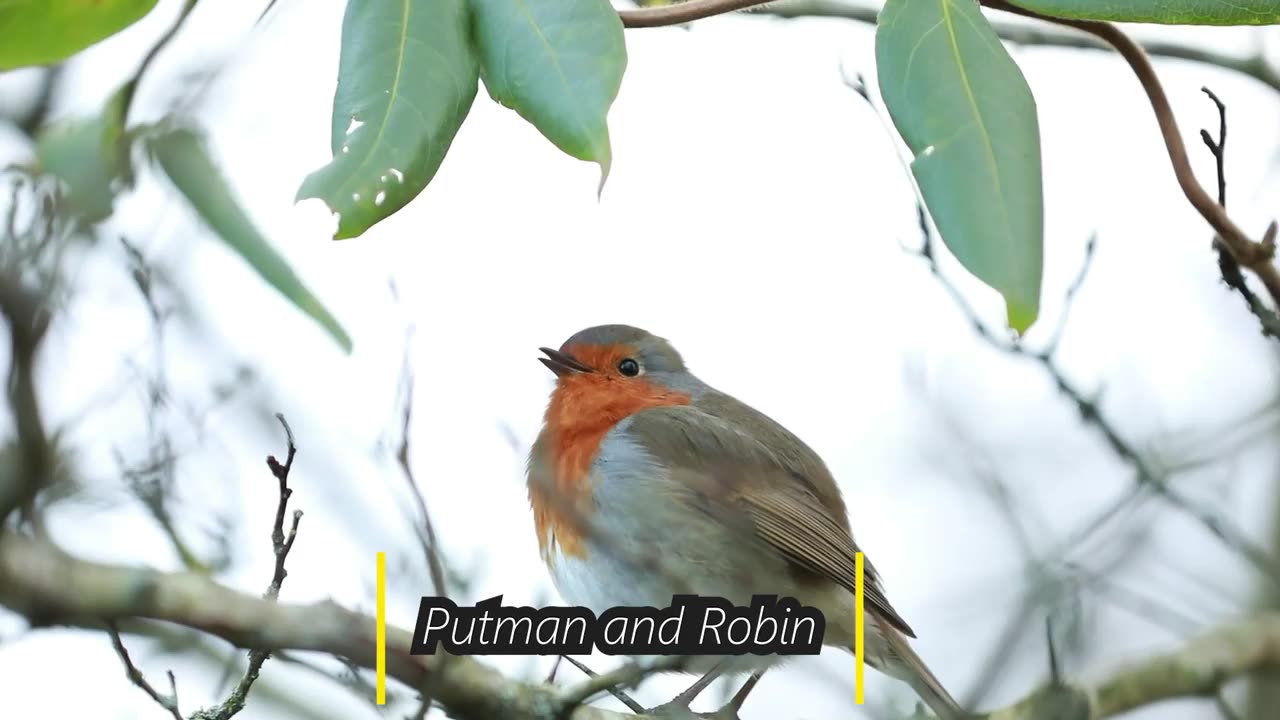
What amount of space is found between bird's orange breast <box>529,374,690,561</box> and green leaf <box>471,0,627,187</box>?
1.25 feet

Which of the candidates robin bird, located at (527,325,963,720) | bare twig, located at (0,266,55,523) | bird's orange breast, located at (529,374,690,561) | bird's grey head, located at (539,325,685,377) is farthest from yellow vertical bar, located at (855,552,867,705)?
bird's grey head, located at (539,325,685,377)

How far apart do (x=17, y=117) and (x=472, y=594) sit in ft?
1.79

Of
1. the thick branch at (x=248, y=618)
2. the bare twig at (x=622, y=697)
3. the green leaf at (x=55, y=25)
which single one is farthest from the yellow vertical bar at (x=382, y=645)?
the green leaf at (x=55, y=25)

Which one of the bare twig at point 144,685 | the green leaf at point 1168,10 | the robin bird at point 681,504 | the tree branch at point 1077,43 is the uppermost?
the tree branch at point 1077,43

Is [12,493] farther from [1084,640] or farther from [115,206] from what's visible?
[1084,640]

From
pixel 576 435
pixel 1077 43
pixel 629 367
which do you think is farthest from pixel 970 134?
pixel 1077 43

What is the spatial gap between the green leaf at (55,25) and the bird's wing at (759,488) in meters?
0.65

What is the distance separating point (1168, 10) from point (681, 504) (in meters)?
0.60

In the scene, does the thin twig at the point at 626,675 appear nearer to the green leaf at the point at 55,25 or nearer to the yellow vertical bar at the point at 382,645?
the yellow vertical bar at the point at 382,645

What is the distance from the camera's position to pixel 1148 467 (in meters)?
1.84

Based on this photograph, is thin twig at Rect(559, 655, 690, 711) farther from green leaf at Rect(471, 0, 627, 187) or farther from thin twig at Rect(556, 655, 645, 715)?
green leaf at Rect(471, 0, 627, 187)

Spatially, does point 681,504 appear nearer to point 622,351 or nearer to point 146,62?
point 622,351

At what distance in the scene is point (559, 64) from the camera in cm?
82

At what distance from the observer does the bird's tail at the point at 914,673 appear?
3.62ft
